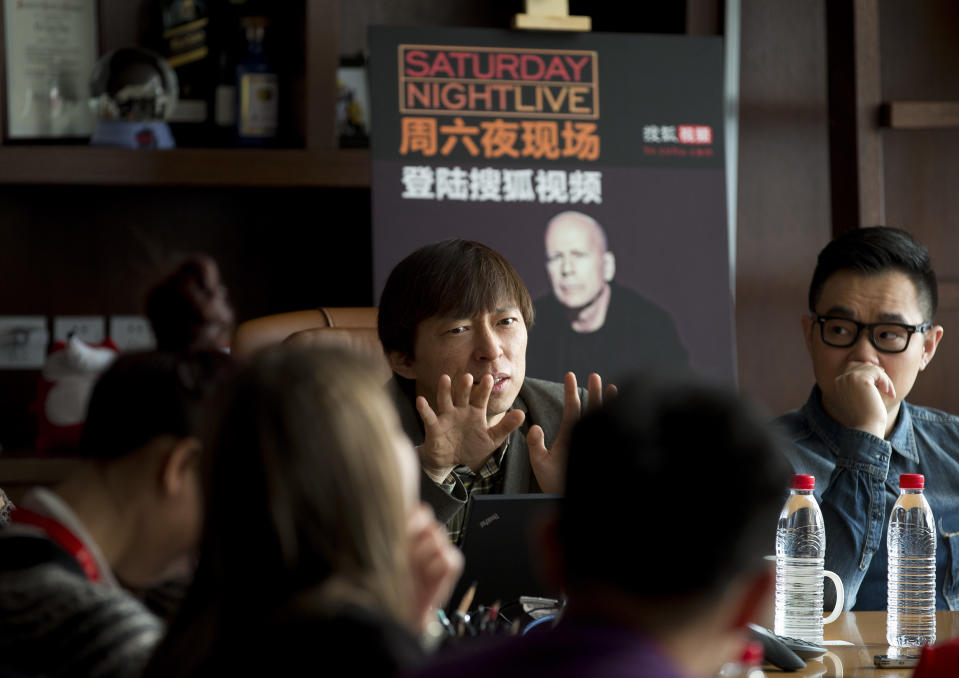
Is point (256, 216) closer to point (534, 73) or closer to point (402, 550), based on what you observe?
point (534, 73)

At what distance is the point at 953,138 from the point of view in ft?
11.7

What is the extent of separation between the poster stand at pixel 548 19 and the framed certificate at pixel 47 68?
124 cm

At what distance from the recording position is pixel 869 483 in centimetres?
195

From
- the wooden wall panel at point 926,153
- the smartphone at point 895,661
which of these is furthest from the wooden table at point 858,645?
the wooden wall panel at point 926,153

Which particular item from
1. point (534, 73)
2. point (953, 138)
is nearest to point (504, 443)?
point (534, 73)

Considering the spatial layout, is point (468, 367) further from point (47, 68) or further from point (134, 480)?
point (47, 68)

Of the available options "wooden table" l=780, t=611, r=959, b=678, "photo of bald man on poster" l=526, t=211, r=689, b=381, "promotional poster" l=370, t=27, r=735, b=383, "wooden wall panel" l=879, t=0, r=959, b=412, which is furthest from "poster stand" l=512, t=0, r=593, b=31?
"wooden table" l=780, t=611, r=959, b=678

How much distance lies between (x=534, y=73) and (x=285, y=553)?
2386 millimetres

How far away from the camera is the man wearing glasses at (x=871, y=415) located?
195 centimetres

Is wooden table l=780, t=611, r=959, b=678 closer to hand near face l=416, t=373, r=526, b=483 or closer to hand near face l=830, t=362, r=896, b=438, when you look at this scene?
hand near face l=830, t=362, r=896, b=438

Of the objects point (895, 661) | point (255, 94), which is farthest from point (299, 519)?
point (255, 94)

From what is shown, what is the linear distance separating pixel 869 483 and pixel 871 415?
13 centimetres

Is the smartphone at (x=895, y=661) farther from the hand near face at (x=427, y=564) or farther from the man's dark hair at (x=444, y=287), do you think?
the man's dark hair at (x=444, y=287)

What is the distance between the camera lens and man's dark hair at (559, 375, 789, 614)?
0.73 meters
